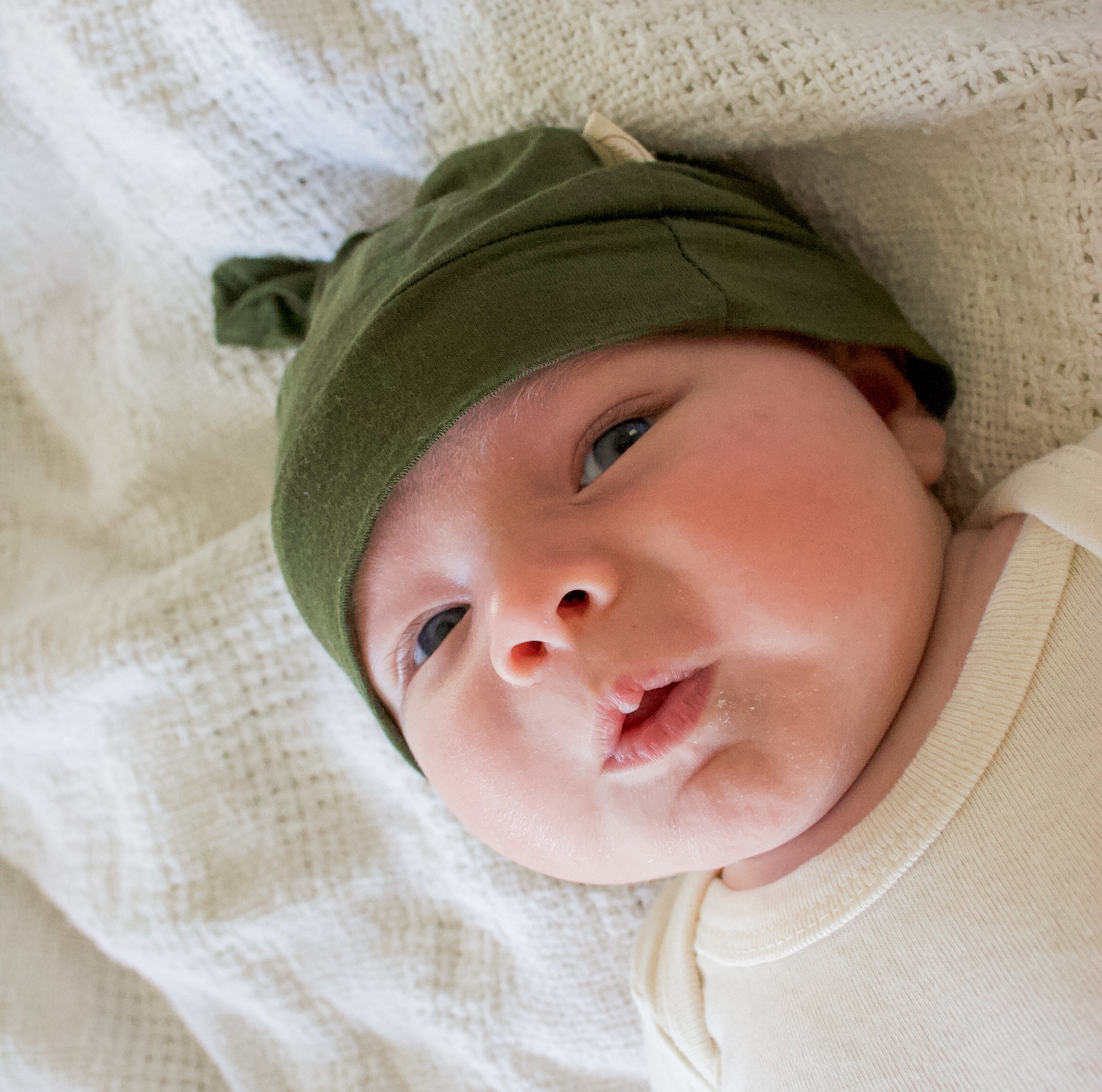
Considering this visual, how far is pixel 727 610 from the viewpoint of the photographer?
0.65 m

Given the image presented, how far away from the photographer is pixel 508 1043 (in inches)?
45.9

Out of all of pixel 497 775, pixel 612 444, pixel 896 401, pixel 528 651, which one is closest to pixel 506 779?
pixel 497 775

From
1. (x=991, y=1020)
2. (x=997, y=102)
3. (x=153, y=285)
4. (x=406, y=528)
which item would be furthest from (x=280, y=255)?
(x=991, y=1020)

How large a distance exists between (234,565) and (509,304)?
60 centimetres

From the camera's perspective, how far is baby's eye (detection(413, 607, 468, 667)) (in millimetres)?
832

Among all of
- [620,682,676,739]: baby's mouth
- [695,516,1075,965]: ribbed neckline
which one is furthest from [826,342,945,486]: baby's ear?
[620,682,676,739]: baby's mouth

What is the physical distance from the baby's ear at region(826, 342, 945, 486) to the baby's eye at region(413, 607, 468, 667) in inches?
16.4

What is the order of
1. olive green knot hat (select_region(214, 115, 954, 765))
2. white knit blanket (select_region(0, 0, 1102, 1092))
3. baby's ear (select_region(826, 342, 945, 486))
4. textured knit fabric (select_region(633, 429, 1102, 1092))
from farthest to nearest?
1. white knit blanket (select_region(0, 0, 1102, 1092))
2. baby's ear (select_region(826, 342, 945, 486))
3. olive green knot hat (select_region(214, 115, 954, 765))
4. textured knit fabric (select_region(633, 429, 1102, 1092))

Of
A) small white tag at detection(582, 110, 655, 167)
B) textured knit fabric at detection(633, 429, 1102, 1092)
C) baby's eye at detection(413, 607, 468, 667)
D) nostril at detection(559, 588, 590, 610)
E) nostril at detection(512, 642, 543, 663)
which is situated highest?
small white tag at detection(582, 110, 655, 167)

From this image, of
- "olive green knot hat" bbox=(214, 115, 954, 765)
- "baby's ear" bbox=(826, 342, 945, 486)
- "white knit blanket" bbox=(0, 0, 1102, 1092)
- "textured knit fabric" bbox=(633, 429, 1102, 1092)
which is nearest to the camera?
"textured knit fabric" bbox=(633, 429, 1102, 1092)

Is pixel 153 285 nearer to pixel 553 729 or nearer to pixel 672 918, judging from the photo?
pixel 553 729

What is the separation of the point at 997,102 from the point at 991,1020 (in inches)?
29.1

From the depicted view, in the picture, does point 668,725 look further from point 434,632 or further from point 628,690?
point 434,632

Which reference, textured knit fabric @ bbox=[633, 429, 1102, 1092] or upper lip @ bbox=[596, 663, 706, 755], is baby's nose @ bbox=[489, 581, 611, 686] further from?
textured knit fabric @ bbox=[633, 429, 1102, 1092]
